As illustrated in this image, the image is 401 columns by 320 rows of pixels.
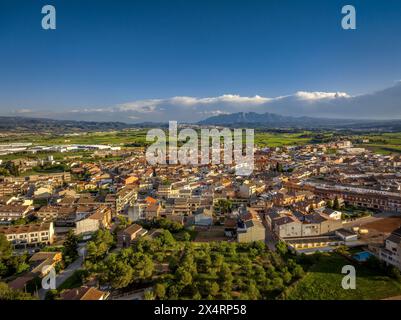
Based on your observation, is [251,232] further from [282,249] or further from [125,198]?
[125,198]

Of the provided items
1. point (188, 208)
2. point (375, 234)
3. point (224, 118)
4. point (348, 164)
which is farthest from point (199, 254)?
point (224, 118)

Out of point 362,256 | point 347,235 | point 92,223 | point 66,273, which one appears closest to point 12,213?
point 92,223

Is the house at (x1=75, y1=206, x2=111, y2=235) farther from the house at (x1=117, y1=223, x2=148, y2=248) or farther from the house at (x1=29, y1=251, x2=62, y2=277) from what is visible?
the house at (x1=29, y1=251, x2=62, y2=277)

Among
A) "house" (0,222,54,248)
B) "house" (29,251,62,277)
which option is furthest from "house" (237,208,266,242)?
"house" (0,222,54,248)

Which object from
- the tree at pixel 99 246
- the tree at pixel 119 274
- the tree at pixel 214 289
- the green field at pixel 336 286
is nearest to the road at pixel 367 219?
the green field at pixel 336 286

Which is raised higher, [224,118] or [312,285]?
[224,118]

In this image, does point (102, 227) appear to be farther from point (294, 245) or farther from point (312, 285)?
point (312, 285)

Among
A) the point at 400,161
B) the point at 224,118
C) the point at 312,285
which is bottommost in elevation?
the point at 312,285

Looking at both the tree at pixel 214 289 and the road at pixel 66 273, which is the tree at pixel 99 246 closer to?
the road at pixel 66 273

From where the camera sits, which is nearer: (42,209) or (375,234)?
(375,234)
